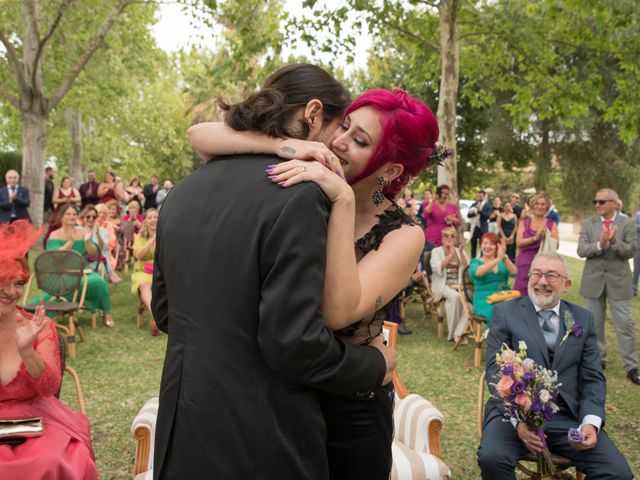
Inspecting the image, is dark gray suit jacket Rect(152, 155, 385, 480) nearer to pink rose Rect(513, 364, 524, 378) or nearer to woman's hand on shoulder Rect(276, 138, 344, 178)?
woman's hand on shoulder Rect(276, 138, 344, 178)

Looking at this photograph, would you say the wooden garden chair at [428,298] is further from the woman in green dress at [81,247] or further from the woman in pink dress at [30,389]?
the woman in pink dress at [30,389]

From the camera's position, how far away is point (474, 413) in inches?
226

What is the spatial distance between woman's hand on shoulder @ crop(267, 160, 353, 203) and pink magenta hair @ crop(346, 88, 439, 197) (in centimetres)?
34

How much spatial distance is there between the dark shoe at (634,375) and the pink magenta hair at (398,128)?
6001 millimetres

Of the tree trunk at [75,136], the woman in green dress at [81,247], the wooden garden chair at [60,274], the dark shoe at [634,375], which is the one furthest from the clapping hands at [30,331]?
the tree trunk at [75,136]

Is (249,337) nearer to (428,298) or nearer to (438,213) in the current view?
(428,298)

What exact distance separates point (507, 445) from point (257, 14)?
31.5 ft

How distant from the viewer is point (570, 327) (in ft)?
12.6

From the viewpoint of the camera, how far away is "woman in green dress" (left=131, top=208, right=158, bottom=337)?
27.5ft

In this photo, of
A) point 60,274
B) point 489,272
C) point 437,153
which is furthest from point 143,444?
point 489,272

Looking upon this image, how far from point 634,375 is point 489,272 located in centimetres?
200

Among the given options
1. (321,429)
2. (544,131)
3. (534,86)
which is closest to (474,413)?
(321,429)

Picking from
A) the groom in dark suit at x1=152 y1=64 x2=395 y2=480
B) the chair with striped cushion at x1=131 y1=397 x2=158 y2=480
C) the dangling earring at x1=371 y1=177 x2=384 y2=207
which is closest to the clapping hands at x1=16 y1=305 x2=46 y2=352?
the chair with striped cushion at x1=131 y1=397 x2=158 y2=480

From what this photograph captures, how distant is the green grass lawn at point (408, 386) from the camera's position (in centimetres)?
480
